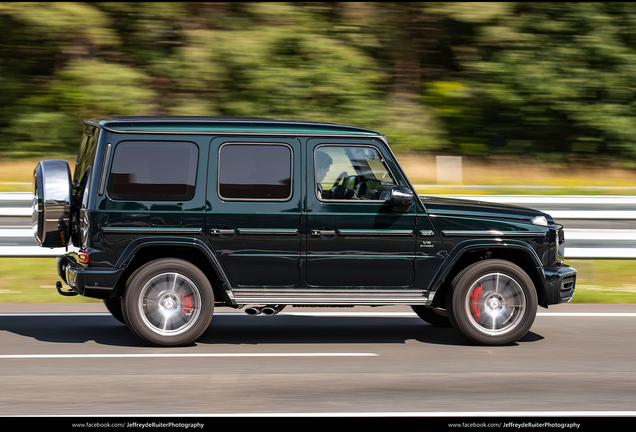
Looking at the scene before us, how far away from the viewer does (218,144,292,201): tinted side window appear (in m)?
6.86

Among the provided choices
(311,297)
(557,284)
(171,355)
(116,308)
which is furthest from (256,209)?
(557,284)

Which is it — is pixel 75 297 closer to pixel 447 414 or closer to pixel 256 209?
pixel 256 209

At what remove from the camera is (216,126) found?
22.7ft

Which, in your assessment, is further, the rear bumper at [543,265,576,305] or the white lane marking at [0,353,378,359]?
the rear bumper at [543,265,576,305]

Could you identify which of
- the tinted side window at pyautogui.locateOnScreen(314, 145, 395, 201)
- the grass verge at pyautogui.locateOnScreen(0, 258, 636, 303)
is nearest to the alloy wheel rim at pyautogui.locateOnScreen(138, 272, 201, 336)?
the tinted side window at pyautogui.locateOnScreen(314, 145, 395, 201)

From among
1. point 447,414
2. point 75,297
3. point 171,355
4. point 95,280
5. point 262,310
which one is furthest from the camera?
point 75,297

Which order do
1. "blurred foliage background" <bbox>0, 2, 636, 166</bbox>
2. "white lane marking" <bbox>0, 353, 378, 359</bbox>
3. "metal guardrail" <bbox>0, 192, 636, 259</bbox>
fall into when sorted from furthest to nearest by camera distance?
"blurred foliage background" <bbox>0, 2, 636, 166</bbox> → "metal guardrail" <bbox>0, 192, 636, 259</bbox> → "white lane marking" <bbox>0, 353, 378, 359</bbox>

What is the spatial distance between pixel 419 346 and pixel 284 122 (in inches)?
91.1

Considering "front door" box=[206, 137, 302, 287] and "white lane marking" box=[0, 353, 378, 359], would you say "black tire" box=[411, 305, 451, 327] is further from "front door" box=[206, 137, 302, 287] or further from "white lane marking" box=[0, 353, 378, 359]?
"front door" box=[206, 137, 302, 287]

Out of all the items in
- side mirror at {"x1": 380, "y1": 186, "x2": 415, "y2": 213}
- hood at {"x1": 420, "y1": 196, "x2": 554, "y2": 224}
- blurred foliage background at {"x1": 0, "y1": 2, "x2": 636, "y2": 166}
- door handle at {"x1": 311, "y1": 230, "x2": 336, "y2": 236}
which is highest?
blurred foliage background at {"x1": 0, "y1": 2, "x2": 636, "y2": 166}

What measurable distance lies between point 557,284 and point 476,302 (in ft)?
2.43

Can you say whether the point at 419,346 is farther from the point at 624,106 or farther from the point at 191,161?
the point at 624,106

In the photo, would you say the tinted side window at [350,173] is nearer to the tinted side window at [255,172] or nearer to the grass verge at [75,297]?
the tinted side window at [255,172]

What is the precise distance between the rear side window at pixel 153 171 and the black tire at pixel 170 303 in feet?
1.93
